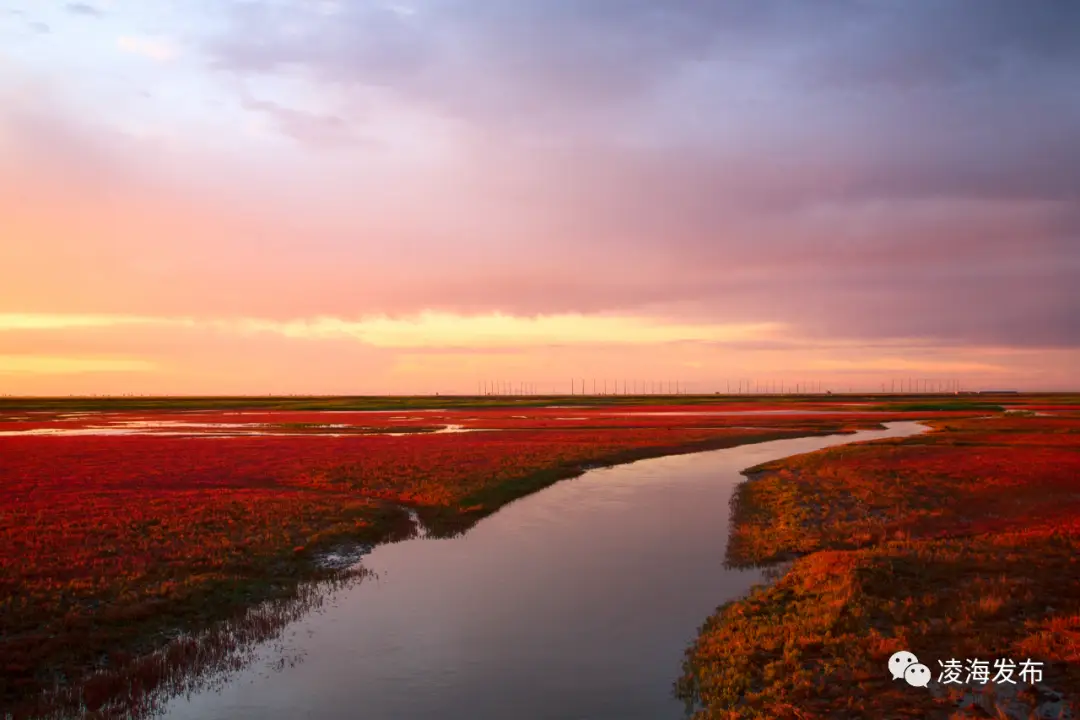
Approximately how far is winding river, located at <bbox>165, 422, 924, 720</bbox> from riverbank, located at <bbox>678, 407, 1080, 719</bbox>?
1414 mm

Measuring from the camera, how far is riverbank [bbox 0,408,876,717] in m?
15.5

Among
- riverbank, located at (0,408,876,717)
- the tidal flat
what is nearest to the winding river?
the tidal flat

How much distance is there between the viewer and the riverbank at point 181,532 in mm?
15523

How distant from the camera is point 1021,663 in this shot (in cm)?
1330

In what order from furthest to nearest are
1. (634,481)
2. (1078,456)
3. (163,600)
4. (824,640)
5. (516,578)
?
1. (1078,456)
2. (634,481)
3. (516,578)
4. (163,600)
5. (824,640)

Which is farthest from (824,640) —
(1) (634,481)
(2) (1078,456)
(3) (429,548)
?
(2) (1078,456)

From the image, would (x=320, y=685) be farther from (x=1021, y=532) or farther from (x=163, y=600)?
(x=1021, y=532)

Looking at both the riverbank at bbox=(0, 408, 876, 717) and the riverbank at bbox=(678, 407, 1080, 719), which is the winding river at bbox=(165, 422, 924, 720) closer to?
the riverbank at bbox=(678, 407, 1080, 719)

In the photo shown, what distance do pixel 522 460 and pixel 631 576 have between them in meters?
31.0

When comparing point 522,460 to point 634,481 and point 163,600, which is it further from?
point 163,600

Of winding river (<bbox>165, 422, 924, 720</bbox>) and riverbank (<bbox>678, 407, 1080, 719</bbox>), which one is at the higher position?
riverbank (<bbox>678, 407, 1080, 719</bbox>)

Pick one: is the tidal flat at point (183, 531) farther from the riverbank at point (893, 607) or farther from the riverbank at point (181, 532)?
the riverbank at point (893, 607)

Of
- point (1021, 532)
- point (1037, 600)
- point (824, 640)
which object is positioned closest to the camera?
point (824, 640)

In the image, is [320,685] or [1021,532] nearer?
[320,685]
